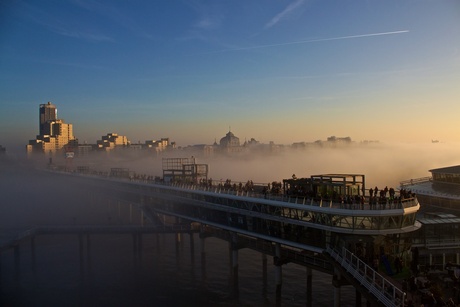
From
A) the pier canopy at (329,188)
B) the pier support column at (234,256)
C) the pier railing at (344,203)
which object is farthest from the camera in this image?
the pier support column at (234,256)

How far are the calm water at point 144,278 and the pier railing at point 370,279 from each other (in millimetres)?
14844

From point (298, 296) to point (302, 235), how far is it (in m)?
13.3

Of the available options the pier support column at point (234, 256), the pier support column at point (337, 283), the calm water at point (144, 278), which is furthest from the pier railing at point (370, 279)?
the pier support column at point (234, 256)

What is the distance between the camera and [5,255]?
82000mm

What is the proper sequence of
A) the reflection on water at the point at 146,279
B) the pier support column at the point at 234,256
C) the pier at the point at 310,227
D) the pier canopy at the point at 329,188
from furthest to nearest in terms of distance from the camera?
the pier support column at the point at 234,256
the reflection on water at the point at 146,279
the pier canopy at the point at 329,188
the pier at the point at 310,227

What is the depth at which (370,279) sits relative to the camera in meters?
35.9

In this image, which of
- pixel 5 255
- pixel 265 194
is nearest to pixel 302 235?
pixel 265 194

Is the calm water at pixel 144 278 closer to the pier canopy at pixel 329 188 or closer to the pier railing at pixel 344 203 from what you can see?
the pier railing at pixel 344 203

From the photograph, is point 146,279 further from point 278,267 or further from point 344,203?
point 344,203

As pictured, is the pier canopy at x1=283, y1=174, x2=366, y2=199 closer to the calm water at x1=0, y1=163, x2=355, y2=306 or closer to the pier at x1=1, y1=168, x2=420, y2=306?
the pier at x1=1, y1=168, x2=420, y2=306

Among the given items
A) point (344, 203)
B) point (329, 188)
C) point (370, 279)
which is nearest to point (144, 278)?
point (329, 188)

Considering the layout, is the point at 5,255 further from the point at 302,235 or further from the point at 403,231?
the point at 403,231

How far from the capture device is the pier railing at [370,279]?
32375 mm

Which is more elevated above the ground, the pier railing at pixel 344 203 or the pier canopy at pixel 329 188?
the pier canopy at pixel 329 188
